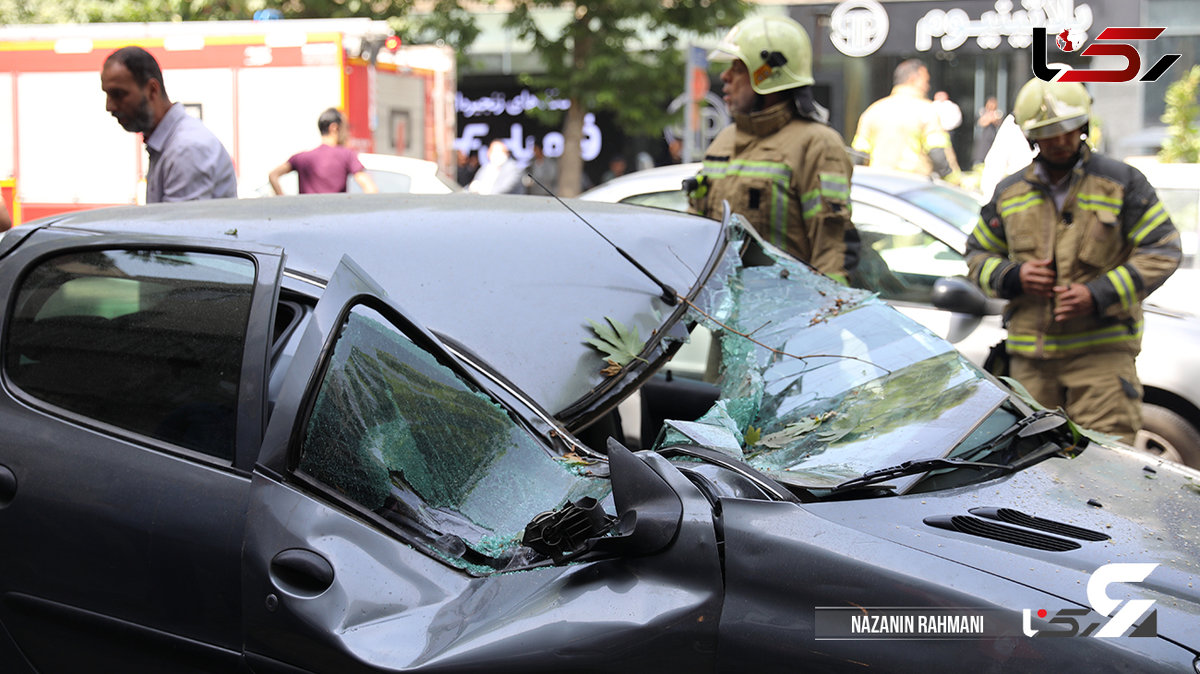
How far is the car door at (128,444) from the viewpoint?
2.18m

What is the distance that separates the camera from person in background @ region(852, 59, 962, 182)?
27.7 feet

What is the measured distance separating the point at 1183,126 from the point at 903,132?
5446 millimetres

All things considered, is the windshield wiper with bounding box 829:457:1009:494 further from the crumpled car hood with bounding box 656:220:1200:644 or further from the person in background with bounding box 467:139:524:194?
the person in background with bounding box 467:139:524:194

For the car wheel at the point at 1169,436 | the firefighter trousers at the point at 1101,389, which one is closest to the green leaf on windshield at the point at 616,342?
the firefighter trousers at the point at 1101,389

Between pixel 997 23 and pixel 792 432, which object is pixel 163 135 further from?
pixel 997 23

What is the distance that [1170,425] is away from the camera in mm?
4793

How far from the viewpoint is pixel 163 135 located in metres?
4.35

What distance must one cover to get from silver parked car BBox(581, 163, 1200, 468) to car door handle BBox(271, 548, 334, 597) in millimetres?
3204

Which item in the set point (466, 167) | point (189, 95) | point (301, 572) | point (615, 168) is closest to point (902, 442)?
point (301, 572)

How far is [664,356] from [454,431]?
0.66 metres

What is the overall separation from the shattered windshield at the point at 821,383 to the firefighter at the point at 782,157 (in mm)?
929

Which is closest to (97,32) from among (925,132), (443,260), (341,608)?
(925,132)

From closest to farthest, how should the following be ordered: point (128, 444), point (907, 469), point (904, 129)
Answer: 1. point (907, 469)
2. point (128, 444)
3. point (904, 129)

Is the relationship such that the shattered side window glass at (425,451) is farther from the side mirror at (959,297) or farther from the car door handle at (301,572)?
the side mirror at (959,297)
